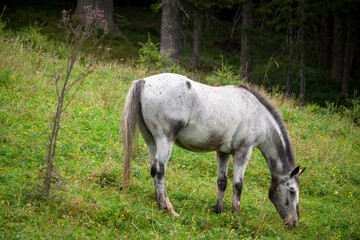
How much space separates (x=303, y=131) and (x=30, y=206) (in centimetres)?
849

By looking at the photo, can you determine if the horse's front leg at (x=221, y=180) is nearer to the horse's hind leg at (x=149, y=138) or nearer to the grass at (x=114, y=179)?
the grass at (x=114, y=179)

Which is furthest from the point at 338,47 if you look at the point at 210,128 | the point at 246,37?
the point at 210,128

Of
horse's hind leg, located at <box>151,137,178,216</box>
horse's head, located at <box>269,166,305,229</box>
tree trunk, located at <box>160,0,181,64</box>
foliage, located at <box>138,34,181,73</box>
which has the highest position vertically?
tree trunk, located at <box>160,0,181,64</box>

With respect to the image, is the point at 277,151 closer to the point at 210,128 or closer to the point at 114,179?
the point at 210,128

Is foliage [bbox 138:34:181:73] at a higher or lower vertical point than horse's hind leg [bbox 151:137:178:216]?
higher

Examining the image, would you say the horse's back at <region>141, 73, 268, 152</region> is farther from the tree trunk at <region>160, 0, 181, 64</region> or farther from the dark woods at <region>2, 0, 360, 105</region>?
the tree trunk at <region>160, 0, 181, 64</region>

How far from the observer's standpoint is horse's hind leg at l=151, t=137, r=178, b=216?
509 cm

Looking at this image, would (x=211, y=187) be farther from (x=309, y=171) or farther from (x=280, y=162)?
(x=309, y=171)

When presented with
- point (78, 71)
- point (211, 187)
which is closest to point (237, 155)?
point (211, 187)

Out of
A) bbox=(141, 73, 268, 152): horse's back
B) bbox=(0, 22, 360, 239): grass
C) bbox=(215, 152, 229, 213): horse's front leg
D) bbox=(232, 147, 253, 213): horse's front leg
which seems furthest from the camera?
bbox=(215, 152, 229, 213): horse's front leg

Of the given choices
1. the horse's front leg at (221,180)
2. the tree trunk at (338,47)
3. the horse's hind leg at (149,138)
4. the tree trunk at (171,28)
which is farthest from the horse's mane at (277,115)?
the tree trunk at (338,47)

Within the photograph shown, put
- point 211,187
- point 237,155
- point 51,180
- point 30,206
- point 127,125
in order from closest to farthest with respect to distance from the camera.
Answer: point 30,206 < point 51,180 < point 127,125 < point 237,155 < point 211,187

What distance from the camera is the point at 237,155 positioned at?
574 cm

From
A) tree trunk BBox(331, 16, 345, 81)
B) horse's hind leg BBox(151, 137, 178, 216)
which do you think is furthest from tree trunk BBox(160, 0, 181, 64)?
tree trunk BBox(331, 16, 345, 81)
